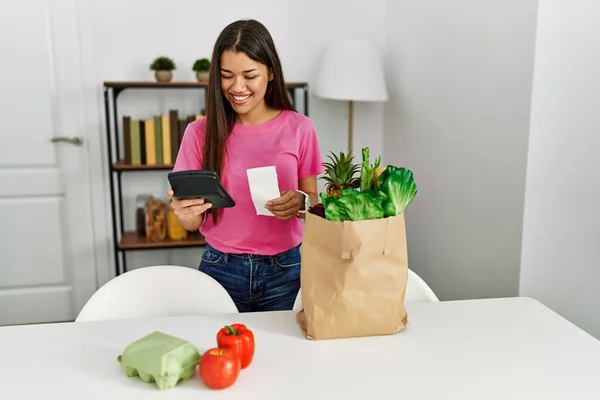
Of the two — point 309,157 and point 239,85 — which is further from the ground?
point 239,85

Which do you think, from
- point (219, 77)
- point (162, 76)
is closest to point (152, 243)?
point (162, 76)

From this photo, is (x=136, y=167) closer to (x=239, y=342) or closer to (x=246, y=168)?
(x=246, y=168)

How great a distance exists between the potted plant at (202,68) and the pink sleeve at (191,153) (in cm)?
131

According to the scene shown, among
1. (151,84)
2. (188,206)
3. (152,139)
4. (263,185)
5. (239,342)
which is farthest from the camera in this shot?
(152,139)

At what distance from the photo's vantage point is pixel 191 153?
1529mm

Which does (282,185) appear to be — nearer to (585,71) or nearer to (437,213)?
(585,71)

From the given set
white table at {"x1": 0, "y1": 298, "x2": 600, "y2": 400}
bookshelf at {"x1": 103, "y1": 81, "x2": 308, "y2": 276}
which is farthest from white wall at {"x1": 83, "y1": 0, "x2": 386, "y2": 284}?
white table at {"x1": 0, "y1": 298, "x2": 600, "y2": 400}

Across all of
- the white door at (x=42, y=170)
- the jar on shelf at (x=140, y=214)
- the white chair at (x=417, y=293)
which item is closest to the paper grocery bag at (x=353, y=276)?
the white chair at (x=417, y=293)

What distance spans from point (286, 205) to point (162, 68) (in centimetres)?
161

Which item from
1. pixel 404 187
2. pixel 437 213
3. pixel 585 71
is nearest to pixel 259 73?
pixel 404 187

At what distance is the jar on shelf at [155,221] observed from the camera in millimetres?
2865

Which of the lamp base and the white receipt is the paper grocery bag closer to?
the white receipt

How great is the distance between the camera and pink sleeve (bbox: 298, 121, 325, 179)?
160 centimetres

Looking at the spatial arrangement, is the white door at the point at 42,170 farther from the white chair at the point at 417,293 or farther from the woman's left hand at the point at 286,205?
the white chair at the point at 417,293
